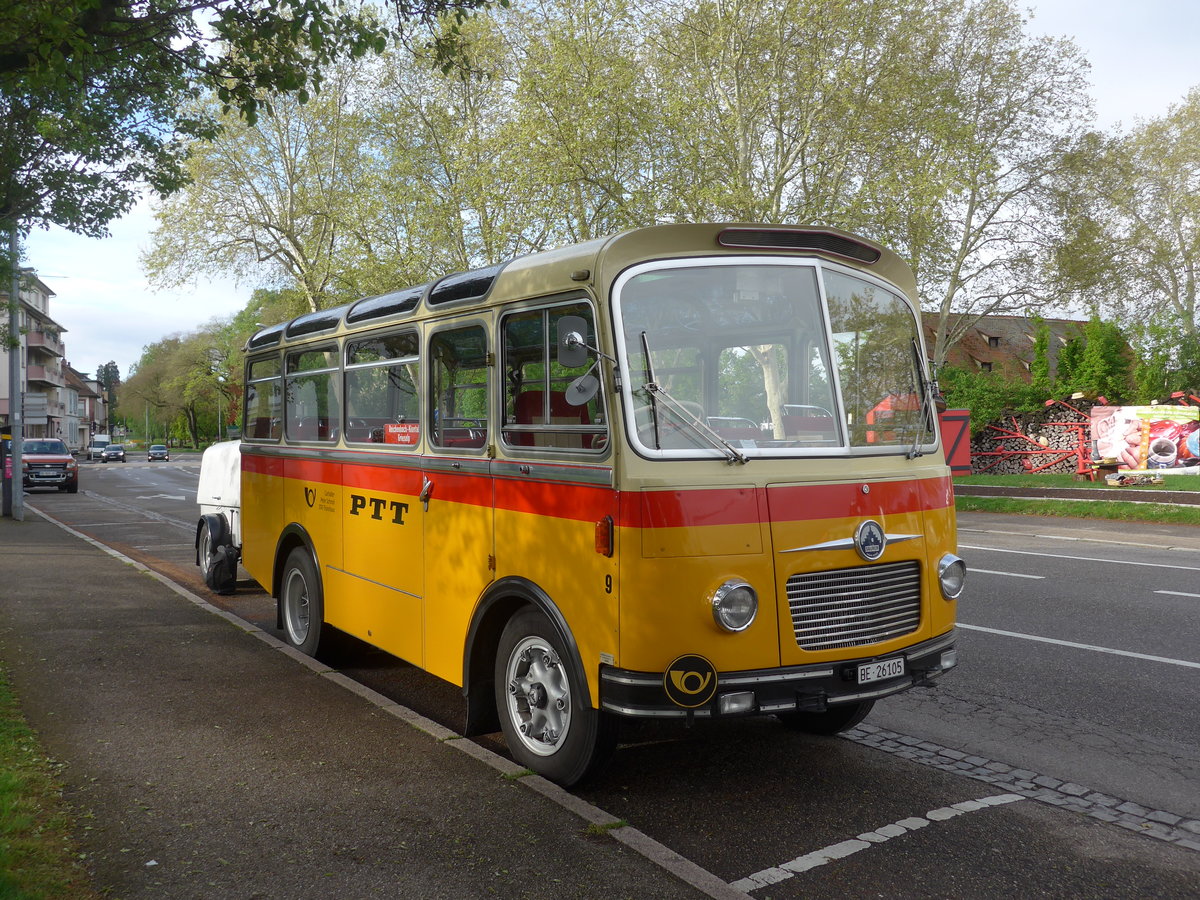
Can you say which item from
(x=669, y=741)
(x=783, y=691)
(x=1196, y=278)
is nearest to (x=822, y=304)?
(x=783, y=691)

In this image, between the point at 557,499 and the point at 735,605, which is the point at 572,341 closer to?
the point at 557,499

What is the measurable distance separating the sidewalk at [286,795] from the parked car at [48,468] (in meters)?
28.0

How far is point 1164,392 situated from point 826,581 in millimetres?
31101

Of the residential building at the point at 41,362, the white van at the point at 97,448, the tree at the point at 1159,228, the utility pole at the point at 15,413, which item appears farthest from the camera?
the white van at the point at 97,448

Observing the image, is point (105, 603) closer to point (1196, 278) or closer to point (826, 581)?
point (826, 581)

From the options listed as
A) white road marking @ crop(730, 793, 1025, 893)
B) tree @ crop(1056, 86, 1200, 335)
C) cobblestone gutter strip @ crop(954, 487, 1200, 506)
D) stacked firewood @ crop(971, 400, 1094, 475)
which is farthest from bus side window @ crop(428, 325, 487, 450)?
tree @ crop(1056, 86, 1200, 335)

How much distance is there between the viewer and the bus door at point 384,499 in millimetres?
6246

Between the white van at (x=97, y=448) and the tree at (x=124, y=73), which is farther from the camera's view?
the white van at (x=97, y=448)

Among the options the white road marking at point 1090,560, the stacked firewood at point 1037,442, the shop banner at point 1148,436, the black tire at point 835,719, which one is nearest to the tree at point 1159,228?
the stacked firewood at point 1037,442

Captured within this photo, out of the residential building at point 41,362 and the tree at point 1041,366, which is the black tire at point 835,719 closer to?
the tree at point 1041,366

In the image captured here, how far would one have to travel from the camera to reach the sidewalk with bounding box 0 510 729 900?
3.91 meters

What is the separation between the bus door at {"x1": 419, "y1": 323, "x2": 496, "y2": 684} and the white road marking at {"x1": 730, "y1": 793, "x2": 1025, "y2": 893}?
6.89 ft

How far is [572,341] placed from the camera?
4.47 meters

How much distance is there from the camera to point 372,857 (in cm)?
412
